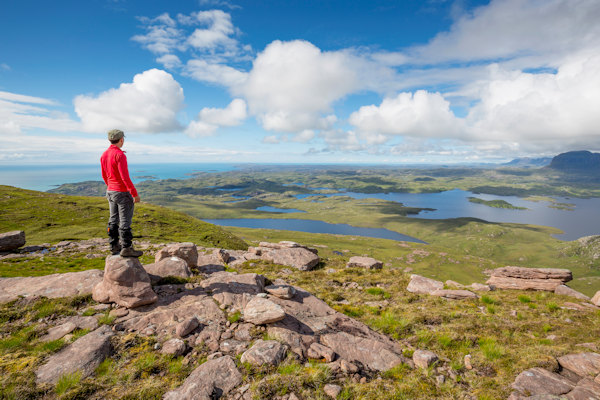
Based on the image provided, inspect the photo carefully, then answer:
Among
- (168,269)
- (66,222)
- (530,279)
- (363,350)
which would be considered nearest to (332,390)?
(363,350)

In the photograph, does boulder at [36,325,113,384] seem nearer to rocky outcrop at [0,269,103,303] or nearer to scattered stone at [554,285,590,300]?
rocky outcrop at [0,269,103,303]

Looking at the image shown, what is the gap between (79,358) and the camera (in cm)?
791

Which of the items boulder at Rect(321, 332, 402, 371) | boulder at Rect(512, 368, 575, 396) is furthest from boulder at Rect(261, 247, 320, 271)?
boulder at Rect(512, 368, 575, 396)

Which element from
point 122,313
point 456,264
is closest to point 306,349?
point 122,313

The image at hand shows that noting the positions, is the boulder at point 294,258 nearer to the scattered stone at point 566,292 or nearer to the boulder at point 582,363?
the boulder at point 582,363

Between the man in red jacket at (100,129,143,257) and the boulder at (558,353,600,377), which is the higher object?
the man in red jacket at (100,129,143,257)

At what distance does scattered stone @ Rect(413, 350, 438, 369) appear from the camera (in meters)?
9.52

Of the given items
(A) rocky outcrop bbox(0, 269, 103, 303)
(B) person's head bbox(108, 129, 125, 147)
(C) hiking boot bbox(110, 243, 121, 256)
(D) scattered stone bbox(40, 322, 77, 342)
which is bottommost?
(D) scattered stone bbox(40, 322, 77, 342)

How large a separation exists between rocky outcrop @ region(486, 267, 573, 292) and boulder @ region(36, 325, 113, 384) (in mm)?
29462

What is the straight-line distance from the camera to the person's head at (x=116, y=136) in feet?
38.7

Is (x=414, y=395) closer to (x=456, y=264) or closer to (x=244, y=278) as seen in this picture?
(x=244, y=278)

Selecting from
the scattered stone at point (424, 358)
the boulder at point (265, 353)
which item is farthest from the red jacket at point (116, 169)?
the scattered stone at point (424, 358)

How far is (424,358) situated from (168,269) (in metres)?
15.3

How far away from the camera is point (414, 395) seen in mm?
7926
